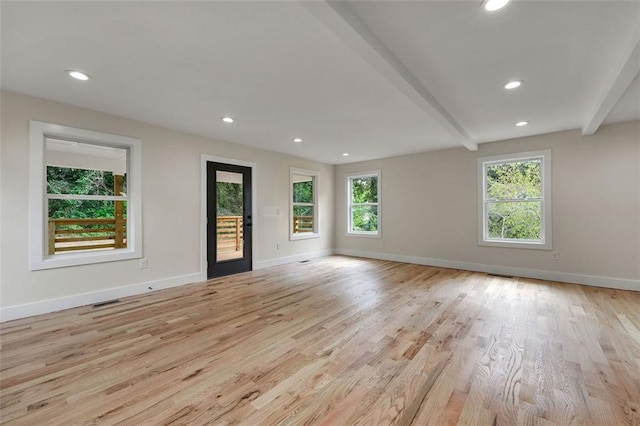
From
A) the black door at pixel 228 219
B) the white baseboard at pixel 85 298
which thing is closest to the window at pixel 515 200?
the black door at pixel 228 219

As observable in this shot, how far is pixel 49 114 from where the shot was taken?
9.95 ft

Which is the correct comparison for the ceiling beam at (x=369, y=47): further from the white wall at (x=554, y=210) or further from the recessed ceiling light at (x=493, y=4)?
the white wall at (x=554, y=210)

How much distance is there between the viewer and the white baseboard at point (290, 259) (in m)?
5.30

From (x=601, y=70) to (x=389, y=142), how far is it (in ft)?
9.11

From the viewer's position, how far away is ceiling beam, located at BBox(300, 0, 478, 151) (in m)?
1.56

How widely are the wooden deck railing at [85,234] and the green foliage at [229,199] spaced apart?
1416 millimetres

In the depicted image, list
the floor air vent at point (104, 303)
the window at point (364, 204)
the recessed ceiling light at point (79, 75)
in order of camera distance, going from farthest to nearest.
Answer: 1. the window at point (364, 204)
2. the floor air vent at point (104, 303)
3. the recessed ceiling light at point (79, 75)

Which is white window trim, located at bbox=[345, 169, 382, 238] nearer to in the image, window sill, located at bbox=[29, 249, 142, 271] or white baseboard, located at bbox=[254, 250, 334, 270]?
white baseboard, located at bbox=[254, 250, 334, 270]

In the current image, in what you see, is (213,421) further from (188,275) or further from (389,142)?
(389,142)

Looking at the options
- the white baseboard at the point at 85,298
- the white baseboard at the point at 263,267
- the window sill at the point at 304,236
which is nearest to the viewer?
the white baseboard at the point at 85,298

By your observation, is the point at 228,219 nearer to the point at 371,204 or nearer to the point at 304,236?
the point at 304,236

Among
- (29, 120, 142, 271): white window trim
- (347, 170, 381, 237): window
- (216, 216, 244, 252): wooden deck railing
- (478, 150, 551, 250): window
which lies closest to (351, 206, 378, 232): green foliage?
(347, 170, 381, 237): window

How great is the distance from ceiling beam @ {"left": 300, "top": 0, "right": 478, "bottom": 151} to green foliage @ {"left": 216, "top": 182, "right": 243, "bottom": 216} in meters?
3.42

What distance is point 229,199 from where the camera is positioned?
486 centimetres
